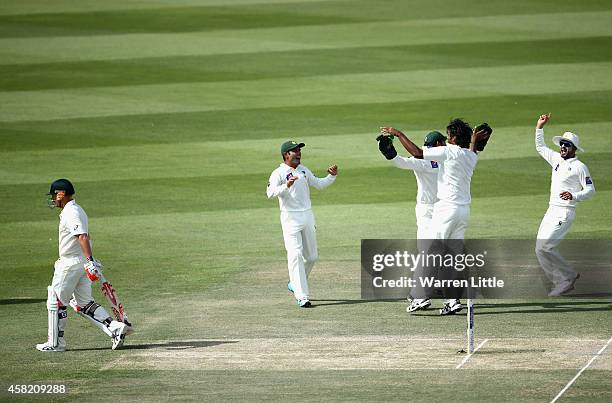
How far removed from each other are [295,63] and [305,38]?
6.50 ft

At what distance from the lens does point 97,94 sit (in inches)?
973

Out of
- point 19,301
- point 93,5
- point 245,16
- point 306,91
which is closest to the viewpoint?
point 19,301

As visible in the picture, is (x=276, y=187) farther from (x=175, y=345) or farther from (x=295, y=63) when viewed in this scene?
(x=295, y=63)

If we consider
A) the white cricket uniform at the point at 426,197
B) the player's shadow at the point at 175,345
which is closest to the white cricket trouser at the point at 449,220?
the white cricket uniform at the point at 426,197

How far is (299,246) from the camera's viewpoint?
13375mm

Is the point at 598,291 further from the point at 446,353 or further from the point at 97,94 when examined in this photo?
the point at 97,94

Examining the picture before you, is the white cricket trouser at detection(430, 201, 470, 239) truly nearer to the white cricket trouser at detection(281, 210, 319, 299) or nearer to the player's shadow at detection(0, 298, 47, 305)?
the white cricket trouser at detection(281, 210, 319, 299)

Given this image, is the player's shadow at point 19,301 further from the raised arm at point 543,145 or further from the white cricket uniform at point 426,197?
the raised arm at point 543,145

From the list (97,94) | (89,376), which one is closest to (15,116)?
(97,94)

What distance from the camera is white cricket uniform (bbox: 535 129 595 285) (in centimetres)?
1320

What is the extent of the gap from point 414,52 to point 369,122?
177 inches

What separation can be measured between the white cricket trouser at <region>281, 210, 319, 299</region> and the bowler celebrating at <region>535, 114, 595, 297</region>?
2.60m

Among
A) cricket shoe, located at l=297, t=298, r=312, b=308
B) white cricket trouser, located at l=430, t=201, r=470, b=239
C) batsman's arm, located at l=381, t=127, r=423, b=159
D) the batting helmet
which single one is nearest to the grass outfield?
cricket shoe, located at l=297, t=298, r=312, b=308

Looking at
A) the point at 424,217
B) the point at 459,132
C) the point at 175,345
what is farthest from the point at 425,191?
the point at 175,345
